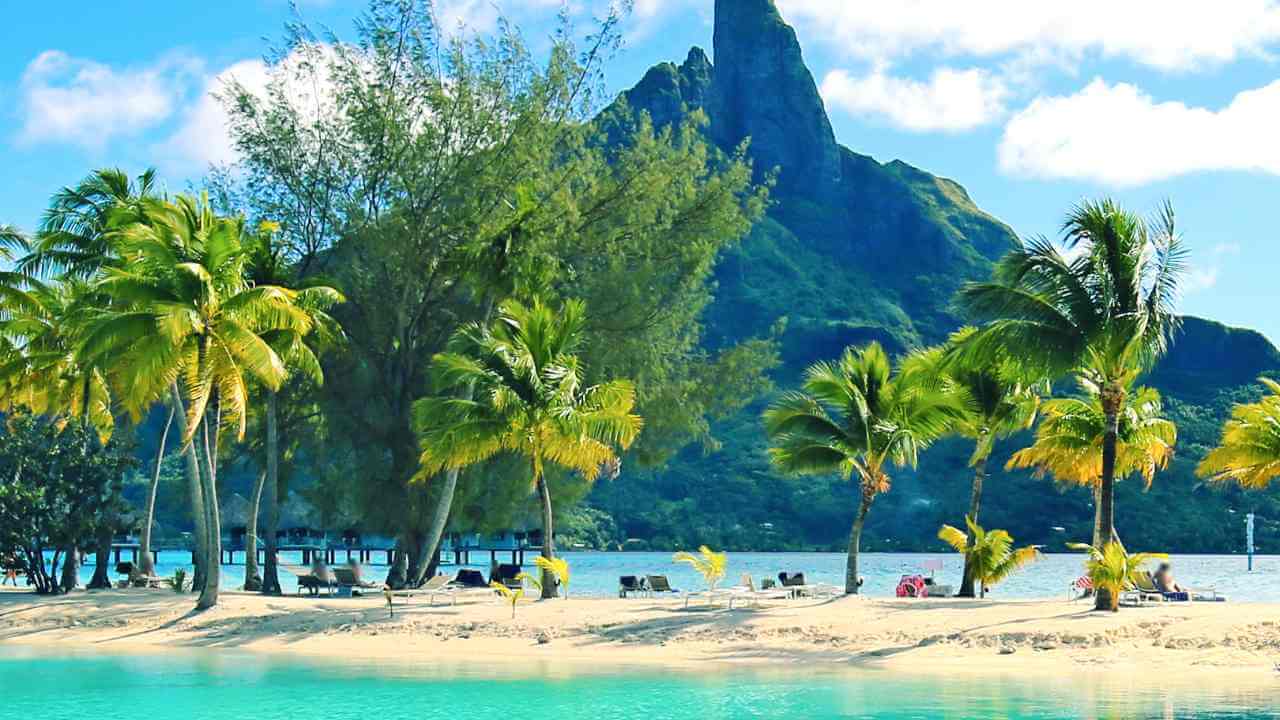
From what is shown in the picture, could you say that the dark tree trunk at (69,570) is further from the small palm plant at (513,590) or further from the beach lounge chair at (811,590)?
the beach lounge chair at (811,590)

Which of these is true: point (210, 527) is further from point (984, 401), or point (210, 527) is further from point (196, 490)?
point (984, 401)

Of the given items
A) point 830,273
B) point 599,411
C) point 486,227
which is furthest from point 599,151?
point 830,273

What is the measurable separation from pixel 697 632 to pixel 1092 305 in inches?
364

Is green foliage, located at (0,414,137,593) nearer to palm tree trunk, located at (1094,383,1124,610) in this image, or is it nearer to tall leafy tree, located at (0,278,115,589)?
tall leafy tree, located at (0,278,115,589)

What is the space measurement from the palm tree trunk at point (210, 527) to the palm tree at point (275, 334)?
213cm

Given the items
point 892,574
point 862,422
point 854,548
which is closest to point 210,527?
point 854,548

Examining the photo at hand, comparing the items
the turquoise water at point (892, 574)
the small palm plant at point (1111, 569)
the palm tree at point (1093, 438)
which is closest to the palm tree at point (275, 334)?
the turquoise water at point (892, 574)

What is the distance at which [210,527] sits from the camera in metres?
27.6

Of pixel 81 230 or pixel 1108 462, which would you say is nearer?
pixel 1108 462

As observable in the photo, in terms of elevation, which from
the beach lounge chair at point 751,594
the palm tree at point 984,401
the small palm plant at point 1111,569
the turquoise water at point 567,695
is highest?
the palm tree at point 984,401

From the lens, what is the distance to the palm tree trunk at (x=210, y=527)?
27594 mm

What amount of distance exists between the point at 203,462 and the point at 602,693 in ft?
43.0

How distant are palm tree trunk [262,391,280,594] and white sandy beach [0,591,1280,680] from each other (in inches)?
121

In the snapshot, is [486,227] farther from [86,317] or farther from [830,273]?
[830,273]
